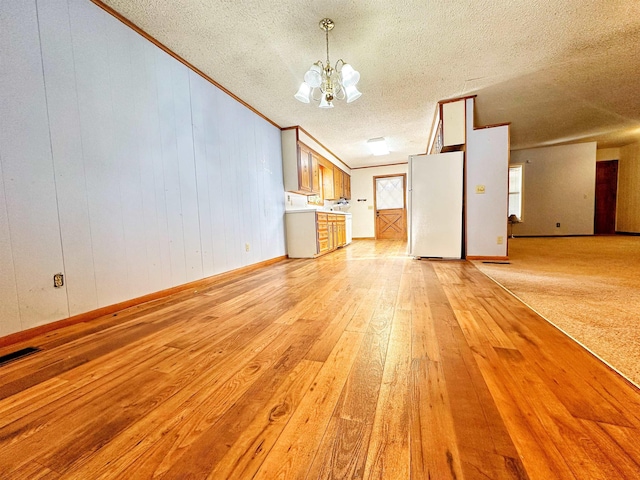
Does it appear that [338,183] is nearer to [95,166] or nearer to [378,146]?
[378,146]

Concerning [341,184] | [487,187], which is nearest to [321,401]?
[487,187]

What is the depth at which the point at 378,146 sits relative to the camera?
6094 mm

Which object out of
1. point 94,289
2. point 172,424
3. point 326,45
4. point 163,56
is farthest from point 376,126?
point 172,424

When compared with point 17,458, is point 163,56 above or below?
above

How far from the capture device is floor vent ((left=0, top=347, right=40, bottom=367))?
1316 mm

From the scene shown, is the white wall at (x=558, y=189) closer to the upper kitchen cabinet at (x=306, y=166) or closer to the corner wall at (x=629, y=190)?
the corner wall at (x=629, y=190)

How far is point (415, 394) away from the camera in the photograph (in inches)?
37.4

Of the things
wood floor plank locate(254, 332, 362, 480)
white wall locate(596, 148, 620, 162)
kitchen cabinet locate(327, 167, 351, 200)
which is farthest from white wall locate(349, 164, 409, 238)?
wood floor plank locate(254, 332, 362, 480)

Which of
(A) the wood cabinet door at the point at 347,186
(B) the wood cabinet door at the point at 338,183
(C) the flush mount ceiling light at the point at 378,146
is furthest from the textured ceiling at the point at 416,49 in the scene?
(A) the wood cabinet door at the point at 347,186

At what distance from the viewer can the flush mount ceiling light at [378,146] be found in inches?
225

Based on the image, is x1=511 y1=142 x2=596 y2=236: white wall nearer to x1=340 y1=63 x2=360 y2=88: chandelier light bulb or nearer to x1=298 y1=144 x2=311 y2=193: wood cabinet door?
x1=298 y1=144 x2=311 y2=193: wood cabinet door

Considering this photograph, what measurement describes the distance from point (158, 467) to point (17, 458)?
43 centimetres

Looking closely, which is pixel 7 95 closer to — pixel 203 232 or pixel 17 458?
pixel 203 232

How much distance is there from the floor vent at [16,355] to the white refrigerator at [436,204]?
13.5ft
